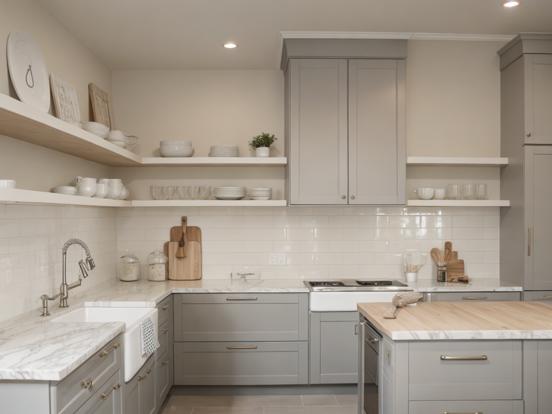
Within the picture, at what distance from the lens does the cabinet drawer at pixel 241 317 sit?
3.80 m

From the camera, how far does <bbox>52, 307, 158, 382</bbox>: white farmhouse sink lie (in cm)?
254

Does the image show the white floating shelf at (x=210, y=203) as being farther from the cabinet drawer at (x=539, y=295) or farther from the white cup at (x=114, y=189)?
the cabinet drawer at (x=539, y=295)

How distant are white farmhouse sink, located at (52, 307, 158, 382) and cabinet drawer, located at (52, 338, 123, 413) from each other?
0.25ft

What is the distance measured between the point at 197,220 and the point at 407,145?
6.55ft

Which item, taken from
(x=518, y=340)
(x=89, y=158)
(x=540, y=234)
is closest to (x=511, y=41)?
(x=540, y=234)

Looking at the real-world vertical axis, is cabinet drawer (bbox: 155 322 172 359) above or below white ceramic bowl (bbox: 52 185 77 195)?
below

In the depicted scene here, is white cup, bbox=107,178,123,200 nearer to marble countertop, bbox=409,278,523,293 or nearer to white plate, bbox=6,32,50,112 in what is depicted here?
white plate, bbox=6,32,50,112

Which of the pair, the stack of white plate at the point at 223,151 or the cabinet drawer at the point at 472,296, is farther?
the stack of white plate at the point at 223,151

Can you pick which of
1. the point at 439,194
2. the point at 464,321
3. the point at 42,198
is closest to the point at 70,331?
the point at 42,198

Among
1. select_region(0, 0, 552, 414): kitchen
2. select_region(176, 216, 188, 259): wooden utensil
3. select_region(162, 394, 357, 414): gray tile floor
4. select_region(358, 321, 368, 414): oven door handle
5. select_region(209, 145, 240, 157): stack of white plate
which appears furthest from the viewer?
select_region(176, 216, 188, 259): wooden utensil

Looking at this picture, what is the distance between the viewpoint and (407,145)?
425 centimetres

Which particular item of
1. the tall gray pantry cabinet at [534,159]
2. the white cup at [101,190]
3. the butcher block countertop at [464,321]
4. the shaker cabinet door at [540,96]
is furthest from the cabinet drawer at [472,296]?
the white cup at [101,190]

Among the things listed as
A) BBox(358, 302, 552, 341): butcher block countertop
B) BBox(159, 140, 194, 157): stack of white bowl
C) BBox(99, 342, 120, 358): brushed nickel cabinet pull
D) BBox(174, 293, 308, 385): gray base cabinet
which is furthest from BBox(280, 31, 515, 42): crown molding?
BBox(99, 342, 120, 358): brushed nickel cabinet pull

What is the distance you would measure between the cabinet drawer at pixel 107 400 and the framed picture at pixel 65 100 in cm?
157
